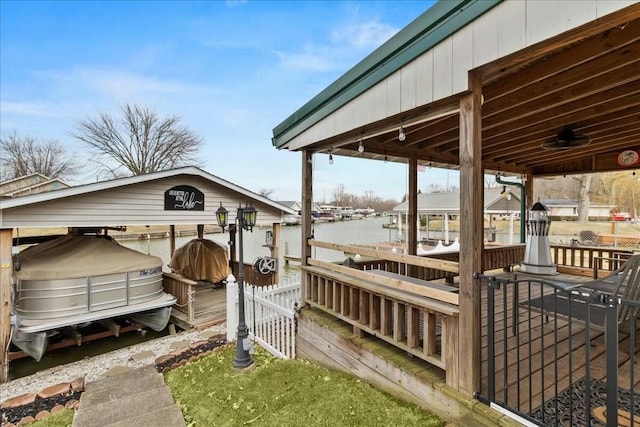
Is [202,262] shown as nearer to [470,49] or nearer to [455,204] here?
[470,49]

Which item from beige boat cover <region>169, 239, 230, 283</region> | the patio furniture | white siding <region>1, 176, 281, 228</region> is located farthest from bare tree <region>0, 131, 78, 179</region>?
the patio furniture

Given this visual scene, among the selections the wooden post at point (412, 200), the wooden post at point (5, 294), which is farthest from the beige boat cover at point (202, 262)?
the wooden post at point (412, 200)

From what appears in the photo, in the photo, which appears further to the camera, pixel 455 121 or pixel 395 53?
pixel 455 121

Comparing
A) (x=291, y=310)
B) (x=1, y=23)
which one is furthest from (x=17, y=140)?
(x=291, y=310)

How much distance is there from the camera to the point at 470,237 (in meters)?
2.19

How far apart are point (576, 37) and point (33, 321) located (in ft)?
27.1

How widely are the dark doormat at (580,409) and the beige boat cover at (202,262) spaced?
8.76 metres

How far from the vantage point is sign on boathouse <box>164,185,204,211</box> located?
23.5 ft

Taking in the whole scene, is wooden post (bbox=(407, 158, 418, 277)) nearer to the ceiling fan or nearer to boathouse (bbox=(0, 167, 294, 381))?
the ceiling fan

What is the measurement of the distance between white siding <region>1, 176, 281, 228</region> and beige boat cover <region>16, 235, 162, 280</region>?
847mm

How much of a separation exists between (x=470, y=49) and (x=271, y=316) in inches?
171

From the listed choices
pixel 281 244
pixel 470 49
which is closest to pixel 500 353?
pixel 470 49

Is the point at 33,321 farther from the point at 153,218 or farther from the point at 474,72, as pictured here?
the point at 474,72

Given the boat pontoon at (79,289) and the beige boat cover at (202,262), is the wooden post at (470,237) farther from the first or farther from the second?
the beige boat cover at (202,262)
